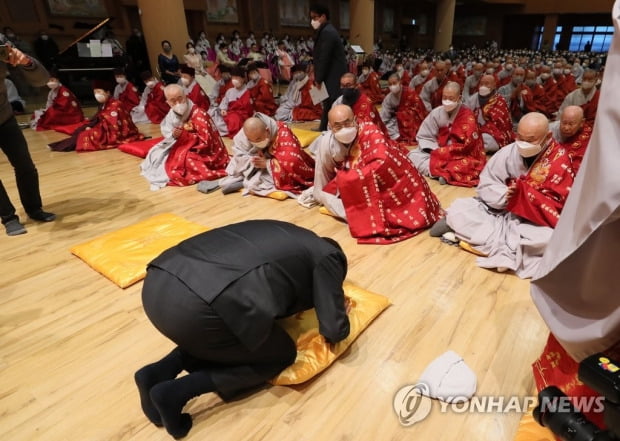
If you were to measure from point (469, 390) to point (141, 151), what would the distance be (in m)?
5.11

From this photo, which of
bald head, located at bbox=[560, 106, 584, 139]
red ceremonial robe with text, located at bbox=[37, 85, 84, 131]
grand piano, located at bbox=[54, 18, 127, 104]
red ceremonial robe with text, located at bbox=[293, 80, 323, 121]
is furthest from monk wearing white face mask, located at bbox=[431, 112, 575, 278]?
grand piano, located at bbox=[54, 18, 127, 104]

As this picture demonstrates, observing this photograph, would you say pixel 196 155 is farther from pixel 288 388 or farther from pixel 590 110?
pixel 590 110

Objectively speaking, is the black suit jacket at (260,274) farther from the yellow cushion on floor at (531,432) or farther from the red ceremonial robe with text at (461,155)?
the red ceremonial robe with text at (461,155)

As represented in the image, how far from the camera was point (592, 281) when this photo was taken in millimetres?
1052

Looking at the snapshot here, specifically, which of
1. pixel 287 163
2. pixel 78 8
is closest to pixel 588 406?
pixel 287 163

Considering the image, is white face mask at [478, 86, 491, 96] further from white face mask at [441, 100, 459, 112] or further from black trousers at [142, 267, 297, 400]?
black trousers at [142, 267, 297, 400]

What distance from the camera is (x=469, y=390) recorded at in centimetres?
162

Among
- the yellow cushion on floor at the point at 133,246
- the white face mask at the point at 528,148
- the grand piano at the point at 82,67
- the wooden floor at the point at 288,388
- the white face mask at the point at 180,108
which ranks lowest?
the wooden floor at the point at 288,388

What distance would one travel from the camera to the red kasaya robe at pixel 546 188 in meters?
2.43

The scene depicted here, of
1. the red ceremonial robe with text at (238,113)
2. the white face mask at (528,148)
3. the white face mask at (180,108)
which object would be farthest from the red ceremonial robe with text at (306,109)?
the white face mask at (528,148)

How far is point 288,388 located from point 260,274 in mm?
644

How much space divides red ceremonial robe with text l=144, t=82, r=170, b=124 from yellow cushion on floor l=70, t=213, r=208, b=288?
4955mm

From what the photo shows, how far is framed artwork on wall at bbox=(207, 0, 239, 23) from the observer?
46.1 feet

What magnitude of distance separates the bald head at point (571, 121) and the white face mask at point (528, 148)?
0.85 metres
